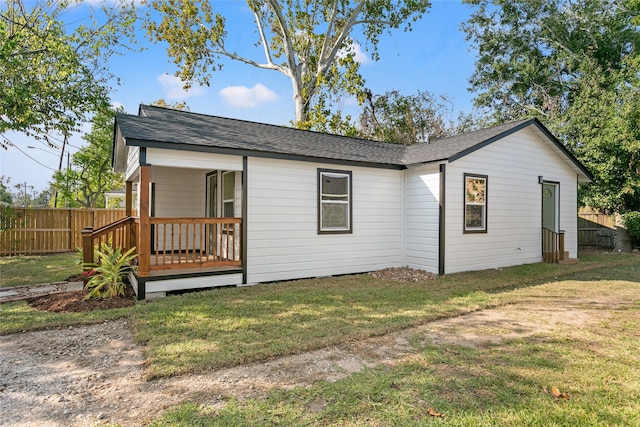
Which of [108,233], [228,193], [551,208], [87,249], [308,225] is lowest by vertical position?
[87,249]

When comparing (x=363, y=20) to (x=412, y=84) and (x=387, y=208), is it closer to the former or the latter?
(x=412, y=84)

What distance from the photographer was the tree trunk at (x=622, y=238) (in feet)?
43.5

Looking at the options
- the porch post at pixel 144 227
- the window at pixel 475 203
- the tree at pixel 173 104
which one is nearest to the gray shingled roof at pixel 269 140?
the porch post at pixel 144 227

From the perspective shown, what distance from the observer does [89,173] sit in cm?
1962

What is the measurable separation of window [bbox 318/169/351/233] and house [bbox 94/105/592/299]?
0.09 ft

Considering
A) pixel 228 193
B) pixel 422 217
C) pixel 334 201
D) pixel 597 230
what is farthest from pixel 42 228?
pixel 597 230

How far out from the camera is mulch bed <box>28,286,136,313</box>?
520cm

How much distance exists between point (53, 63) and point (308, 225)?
10667mm

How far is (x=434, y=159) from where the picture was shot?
26.6 feet

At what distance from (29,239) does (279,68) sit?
13644 mm

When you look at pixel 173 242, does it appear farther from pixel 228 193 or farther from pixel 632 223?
pixel 632 223

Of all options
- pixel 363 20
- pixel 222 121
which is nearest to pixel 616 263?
pixel 222 121

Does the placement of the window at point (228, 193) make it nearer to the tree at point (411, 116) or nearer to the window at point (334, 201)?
the window at point (334, 201)

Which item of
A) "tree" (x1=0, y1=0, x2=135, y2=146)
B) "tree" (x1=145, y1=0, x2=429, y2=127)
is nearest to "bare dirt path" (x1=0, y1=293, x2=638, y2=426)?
"tree" (x1=0, y1=0, x2=135, y2=146)
